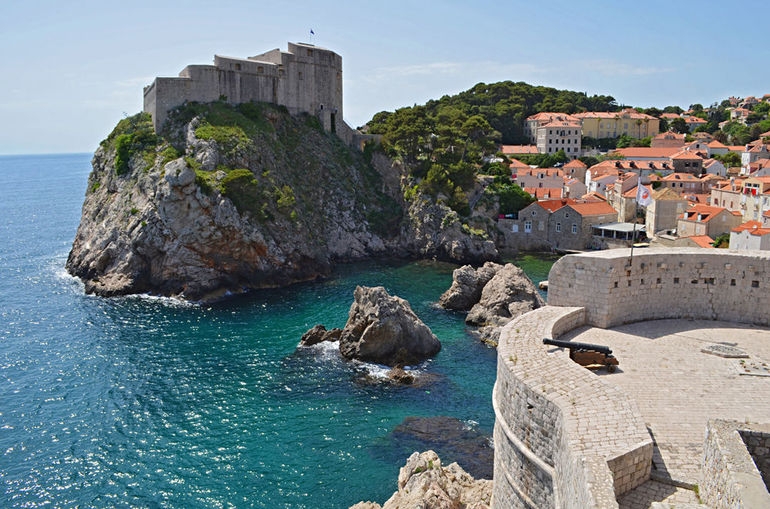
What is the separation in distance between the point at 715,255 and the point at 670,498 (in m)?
9.08

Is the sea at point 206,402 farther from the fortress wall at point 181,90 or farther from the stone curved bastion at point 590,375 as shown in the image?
the fortress wall at point 181,90

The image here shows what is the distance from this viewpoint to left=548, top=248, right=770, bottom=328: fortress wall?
15414 millimetres

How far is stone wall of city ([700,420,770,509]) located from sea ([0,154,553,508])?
38.6 feet

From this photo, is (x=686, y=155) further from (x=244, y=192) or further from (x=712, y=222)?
(x=244, y=192)

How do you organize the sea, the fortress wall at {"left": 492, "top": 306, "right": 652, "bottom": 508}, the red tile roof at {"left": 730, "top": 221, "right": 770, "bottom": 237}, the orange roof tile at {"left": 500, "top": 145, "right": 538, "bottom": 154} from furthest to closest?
the orange roof tile at {"left": 500, "top": 145, "right": 538, "bottom": 154} → the red tile roof at {"left": 730, "top": 221, "right": 770, "bottom": 237} → the sea → the fortress wall at {"left": 492, "top": 306, "right": 652, "bottom": 508}

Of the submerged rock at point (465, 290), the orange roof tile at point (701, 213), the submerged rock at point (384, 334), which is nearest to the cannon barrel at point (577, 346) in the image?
the submerged rock at point (384, 334)

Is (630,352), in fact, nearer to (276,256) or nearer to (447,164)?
(276,256)

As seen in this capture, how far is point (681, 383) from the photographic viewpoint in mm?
12414

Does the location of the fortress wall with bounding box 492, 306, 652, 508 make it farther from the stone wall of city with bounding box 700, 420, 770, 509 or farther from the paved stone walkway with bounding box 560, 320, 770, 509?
the stone wall of city with bounding box 700, 420, 770, 509

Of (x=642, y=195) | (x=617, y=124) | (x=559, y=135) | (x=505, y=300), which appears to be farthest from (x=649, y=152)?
(x=642, y=195)

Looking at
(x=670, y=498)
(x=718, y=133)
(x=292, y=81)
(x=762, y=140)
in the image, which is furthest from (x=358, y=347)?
(x=718, y=133)

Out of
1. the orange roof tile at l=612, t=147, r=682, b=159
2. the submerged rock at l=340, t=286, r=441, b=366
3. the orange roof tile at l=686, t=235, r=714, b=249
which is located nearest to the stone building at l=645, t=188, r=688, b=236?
the orange roof tile at l=686, t=235, r=714, b=249

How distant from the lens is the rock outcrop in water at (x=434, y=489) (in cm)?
1527

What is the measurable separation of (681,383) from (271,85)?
52.2 m
